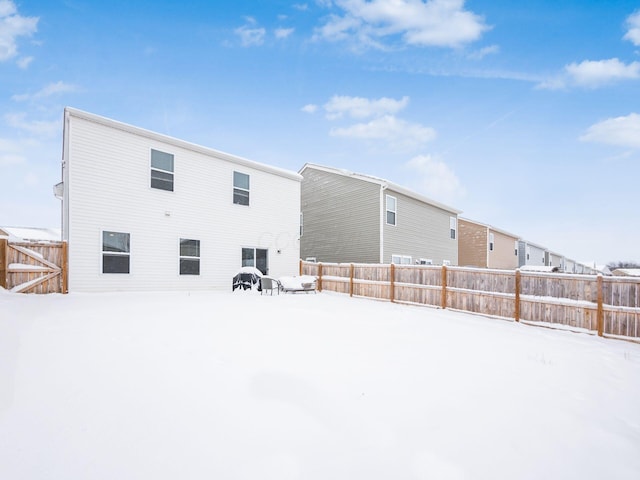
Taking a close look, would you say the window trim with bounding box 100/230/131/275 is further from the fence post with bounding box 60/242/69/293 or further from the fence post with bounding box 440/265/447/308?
the fence post with bounding box 440/265/447/308

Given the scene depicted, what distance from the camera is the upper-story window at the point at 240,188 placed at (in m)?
13.4

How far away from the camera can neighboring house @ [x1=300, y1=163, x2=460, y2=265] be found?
52.9 feet

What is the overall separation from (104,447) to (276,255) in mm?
12454

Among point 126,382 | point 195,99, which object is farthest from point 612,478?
point 195,99

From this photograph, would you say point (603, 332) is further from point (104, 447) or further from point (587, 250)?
point (587, 250)

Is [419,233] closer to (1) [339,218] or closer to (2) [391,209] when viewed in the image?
(2) [391,209]

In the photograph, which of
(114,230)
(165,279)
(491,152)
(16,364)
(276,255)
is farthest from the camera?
(491,152)

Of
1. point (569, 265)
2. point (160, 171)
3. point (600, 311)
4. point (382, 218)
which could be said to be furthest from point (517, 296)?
point (569, 265)

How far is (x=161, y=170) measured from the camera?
37.4 ft

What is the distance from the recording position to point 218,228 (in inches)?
502

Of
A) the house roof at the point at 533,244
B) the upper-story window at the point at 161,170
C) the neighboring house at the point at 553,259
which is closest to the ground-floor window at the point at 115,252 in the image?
the upper-story window at the point at 161,170

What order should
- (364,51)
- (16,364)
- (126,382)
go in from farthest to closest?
(364,51), (16,364), (126,382)

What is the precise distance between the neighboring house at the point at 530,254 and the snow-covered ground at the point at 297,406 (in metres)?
30.6

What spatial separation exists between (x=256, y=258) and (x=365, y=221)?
614 cm
